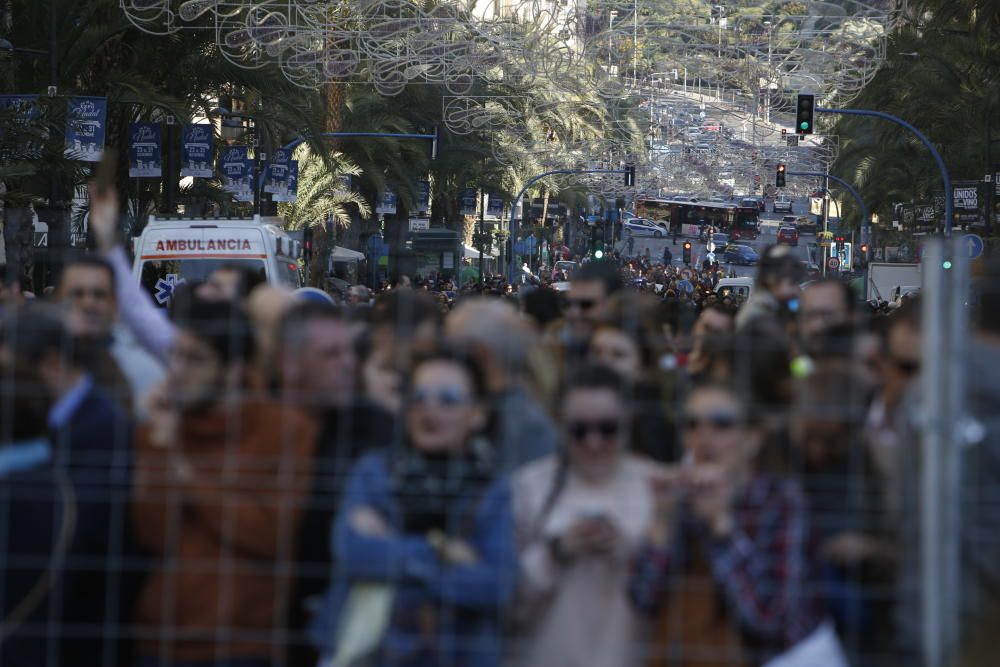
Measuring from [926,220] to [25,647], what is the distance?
42.3 metres

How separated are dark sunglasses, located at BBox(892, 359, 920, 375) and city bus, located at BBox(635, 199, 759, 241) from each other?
104 m

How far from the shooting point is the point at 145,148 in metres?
27.7

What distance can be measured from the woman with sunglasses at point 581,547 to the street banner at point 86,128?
19.8 m

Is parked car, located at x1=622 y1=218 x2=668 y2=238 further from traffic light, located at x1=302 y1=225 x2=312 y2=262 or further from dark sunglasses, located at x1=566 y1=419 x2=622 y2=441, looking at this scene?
dark sunglasses, located at x1=566 y1=419 x2=622 y2=441

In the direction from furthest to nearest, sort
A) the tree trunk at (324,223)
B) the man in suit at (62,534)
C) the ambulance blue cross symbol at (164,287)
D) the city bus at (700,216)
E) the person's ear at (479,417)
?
the city bus at (700,216) → the tree trunk at (324,223) → the ambulance blue cross symbol at (164,287) → the man in suit at (62,534) → the person's ear at (479,417)

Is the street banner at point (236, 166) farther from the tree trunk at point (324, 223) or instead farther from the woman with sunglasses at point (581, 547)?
the woman with sunglasses at point (581, 547)

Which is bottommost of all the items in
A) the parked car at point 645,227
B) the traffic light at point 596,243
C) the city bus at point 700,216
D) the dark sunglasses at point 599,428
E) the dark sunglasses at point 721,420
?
the dark sunglasses at point 599,428

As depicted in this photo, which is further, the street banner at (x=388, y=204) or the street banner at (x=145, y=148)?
the street banner at (x=388, y=204)

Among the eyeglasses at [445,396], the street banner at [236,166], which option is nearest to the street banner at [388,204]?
the street banner at [236,166]

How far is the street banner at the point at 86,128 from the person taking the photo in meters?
23.0

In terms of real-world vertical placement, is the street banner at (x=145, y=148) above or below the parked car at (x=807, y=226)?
below

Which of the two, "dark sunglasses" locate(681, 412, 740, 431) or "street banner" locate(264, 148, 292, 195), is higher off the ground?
"street banner" locate(264, 148, 292, 195)

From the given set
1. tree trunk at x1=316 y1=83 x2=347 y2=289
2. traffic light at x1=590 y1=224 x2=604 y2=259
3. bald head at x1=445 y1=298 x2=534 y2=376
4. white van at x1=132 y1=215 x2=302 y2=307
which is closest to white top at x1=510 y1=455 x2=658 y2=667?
bald head at x1=445 y1=298 x2=534 y2=376

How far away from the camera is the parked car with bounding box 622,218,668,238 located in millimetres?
111887
